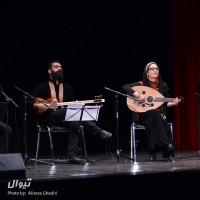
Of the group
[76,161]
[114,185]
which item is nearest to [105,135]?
[76,161]

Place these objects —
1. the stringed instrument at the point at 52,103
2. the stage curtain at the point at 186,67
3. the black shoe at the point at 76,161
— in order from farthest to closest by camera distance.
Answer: the stage curtain at the point at 186,67 < the stringed instrument at the point at 52,103 < the black shoe at the point at 76,161

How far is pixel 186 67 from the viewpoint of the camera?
29.1 ft

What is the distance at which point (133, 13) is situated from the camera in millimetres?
8695

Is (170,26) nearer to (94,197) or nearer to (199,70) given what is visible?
(199,70)

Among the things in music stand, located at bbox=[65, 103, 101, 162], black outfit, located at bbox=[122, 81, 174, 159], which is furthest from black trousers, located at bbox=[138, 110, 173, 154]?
music stand, located at bbox=[65, 103, 101, 162]

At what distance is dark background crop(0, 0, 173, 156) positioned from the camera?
7930 millimetres

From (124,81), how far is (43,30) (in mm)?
1677

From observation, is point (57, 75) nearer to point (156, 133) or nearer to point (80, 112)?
point (80, 112)

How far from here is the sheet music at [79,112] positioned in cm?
629

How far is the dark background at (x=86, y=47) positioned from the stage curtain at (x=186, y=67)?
0.18 m

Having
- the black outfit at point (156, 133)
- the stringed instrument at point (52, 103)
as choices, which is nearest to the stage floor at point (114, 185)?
the black outfit at point (156, 133)

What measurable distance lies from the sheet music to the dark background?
5.58 feet

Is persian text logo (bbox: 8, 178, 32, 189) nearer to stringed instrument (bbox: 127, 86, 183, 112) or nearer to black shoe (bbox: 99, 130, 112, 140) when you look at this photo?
black shoe (bbox: 99, 130, 112, 140)

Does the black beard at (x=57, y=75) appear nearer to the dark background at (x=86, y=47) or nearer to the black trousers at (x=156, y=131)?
the dark background at (x=86, y=47)
